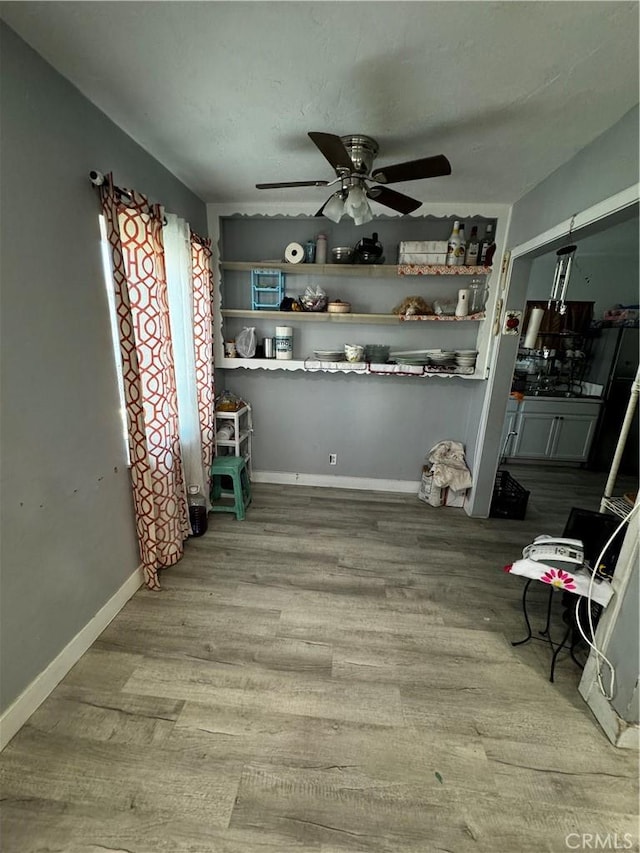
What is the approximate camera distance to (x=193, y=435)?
2.43 metres

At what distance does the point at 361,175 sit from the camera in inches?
64.1

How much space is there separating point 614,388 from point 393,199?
Answer: 396 cm

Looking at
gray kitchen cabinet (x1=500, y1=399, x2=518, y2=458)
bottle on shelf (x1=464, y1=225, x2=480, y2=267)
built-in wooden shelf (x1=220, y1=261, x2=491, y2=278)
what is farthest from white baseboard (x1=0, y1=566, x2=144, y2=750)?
gray kitchen cabinet (x1=500, y1=399, x2=518, y2=458)

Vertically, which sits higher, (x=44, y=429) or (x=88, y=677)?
(x=44, y=429)

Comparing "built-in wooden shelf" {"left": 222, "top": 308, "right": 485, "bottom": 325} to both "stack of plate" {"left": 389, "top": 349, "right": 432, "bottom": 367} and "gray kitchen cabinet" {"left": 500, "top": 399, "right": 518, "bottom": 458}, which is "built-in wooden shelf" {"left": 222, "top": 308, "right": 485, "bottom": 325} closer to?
"stack of plate" {"left": 389, "top": 349, "right": 432, "bottom": 367}

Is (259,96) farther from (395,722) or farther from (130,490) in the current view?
(395,722)

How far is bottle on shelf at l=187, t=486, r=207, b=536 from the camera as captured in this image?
2477 mm

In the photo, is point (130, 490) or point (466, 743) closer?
point (466, 743)

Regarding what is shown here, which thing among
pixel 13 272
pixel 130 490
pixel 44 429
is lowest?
pixel 130 490

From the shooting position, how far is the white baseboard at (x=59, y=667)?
1.25 m

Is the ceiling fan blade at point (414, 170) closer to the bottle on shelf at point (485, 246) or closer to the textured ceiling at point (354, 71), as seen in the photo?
the textured ceiling at point (354, 71)

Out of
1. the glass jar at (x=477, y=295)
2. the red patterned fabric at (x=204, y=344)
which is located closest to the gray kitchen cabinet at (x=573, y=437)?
the glass jar at (x=477, y=295)

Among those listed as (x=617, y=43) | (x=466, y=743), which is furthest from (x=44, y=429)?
(x=617, y=43)

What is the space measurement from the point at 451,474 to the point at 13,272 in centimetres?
309
